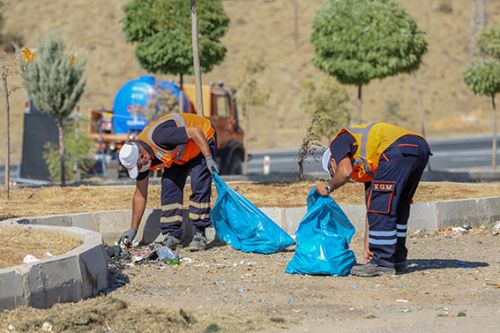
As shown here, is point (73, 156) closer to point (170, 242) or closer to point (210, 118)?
point (210, 118)

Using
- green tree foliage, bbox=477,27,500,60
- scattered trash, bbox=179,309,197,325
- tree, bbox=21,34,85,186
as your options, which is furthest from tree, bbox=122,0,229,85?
scattered trash, bbox=179,309,197,325

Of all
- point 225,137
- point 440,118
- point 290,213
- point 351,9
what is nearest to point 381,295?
point 290,213

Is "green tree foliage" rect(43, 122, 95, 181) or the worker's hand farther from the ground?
the worker's hand

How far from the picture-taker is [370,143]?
30.8ft

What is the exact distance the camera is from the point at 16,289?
24.7 feet

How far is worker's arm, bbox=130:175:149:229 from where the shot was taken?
11.2m

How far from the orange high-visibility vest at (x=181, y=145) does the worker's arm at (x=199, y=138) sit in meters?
0.12

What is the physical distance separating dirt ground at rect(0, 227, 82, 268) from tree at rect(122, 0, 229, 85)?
1428 centimetres

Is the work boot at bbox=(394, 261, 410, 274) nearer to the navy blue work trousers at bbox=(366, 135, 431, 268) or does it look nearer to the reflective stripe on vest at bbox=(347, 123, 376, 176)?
the navy blue work trousers at bbox=(366, 135, 431, 268)

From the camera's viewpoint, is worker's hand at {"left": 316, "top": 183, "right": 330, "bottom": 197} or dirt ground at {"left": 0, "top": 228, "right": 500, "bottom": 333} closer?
dirt ground at {"left": 0, "top": 228, "right": 500, "bottom": 333}

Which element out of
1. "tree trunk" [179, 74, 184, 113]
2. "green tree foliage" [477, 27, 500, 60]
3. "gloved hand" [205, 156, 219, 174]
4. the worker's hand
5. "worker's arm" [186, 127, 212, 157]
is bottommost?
the worker's hand

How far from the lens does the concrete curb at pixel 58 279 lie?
24.6 feet

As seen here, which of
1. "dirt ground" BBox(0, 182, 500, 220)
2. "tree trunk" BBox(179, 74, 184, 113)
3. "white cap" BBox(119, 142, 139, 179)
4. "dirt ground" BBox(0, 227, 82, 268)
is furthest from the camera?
"tree trunk" BBox(179, 74, 184, 113)

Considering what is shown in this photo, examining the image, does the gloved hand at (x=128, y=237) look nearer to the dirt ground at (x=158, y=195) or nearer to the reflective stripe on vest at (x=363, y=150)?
the dirt ground at (x=158, y=195)
